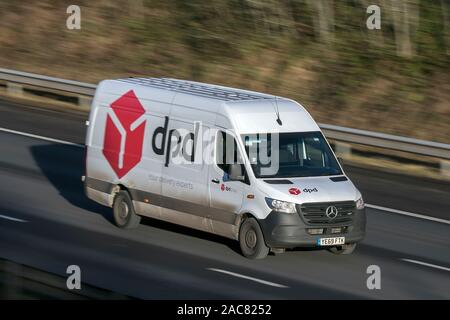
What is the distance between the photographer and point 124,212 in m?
16.9

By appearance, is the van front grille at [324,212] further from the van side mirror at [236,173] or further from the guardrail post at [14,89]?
the guardrail post at [14,89]

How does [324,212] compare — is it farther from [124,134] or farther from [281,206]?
[124,134]

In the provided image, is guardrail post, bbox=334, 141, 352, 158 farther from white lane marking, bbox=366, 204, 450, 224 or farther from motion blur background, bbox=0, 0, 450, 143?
white lane marking, bbox=366, 204, 450, 224

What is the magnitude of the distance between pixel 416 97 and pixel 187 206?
12095 millimetres

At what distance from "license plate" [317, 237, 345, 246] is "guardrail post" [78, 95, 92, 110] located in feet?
45.6

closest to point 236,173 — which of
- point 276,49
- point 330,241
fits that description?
point 330,241

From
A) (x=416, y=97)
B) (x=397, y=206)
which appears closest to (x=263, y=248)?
(x=397, y=206)

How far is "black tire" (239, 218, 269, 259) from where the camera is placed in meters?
14.9

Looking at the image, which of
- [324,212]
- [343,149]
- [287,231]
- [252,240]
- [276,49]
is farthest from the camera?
[276,49]

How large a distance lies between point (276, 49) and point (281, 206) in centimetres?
1565

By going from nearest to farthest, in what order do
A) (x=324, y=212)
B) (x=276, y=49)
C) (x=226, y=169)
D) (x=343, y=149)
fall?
(x=324, y=212)
(x=226, y=169)
(x=343, y=149)
(x=276, y=49)

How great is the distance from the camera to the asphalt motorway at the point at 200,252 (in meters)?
13.7

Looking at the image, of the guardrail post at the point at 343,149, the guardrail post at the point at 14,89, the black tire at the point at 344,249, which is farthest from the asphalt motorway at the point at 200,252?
the guardrail post at the point at 14,89

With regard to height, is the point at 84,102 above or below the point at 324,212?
above
